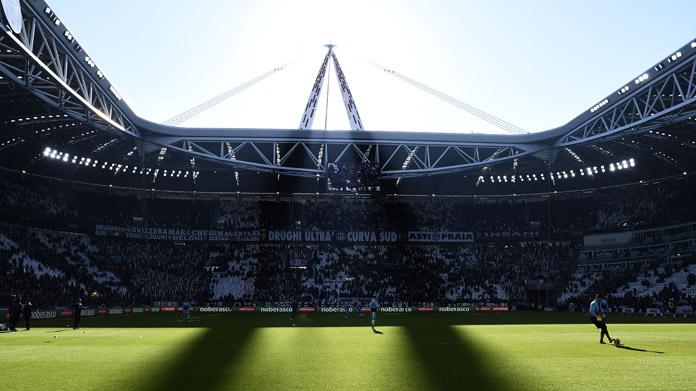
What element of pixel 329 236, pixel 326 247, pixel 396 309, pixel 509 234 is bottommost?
pixel 396 309

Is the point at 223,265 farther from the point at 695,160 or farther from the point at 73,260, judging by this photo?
the point at 695,160

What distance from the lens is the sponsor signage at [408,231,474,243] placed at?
275 ft

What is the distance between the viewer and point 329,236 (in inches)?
3265

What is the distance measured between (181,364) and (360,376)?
5.80 metres

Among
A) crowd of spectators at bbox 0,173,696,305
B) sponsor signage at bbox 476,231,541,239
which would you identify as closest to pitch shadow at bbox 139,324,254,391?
crowd of spectators at bbox 0,173,696,305

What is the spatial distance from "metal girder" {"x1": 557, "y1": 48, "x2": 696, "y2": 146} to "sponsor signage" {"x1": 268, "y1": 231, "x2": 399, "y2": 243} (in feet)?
102

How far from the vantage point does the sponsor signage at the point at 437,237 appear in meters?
83.8

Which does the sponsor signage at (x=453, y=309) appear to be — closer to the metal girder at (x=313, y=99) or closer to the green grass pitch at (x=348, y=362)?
the metal girder at (x=313, y=99)

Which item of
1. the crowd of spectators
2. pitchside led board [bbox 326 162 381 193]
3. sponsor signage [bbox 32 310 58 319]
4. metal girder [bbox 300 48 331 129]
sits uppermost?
metal girder [bbox 300 48 331 129]

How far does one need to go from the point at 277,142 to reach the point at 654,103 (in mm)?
32975

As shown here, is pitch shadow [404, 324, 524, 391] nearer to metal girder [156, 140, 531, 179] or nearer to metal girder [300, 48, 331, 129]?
metal girder [156, 140, 531, 179]

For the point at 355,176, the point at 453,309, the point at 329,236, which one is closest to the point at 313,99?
the point at 355,176

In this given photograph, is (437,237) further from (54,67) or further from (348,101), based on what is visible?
(54,67)

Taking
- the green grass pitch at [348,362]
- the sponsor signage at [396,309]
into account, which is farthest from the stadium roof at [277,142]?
the green grass pitch at [348,362]
